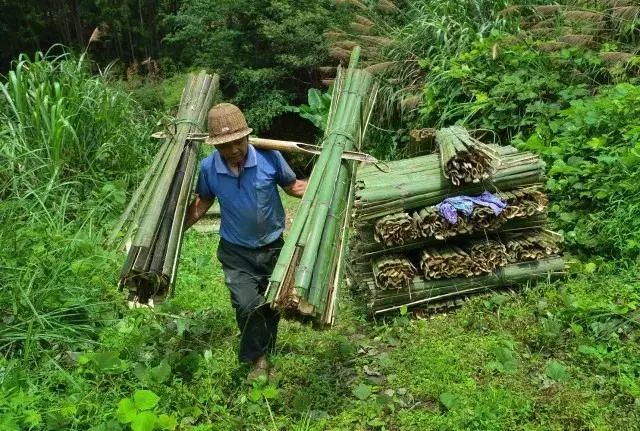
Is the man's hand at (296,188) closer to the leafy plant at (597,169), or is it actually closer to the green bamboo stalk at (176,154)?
the green bamboo stalk at (176,154)

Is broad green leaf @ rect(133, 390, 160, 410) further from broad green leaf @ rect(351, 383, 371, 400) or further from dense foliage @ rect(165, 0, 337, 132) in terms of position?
dense foliage @ rect(165, 0, 337, 132)

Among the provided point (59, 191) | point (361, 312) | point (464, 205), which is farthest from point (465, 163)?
point (59, 191)

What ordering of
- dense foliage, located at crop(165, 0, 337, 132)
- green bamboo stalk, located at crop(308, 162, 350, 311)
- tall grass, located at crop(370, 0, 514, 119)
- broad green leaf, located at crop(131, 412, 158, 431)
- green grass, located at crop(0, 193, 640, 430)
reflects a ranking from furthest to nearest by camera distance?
dense foliage, located at crop(165, 0, 337, 132) → tall grass, located at crop(370, 0, 514, 119) → green grass, located at crop(0, 193, 640, 430) → green bamboo stalk, located at crop(308, 162, 350, 311) → broad green leaf, located at crop(131, 412, 158, 431)

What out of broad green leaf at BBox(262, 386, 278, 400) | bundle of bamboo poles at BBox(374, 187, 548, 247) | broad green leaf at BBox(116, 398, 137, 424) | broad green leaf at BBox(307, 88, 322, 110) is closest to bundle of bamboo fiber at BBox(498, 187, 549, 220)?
bundle of bamboo poles at BBox(374, 187, 548, 247)

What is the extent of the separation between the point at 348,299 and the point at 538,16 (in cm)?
429

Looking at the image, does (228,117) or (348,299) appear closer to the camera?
(228,117)

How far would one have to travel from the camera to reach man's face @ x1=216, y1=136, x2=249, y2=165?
3033mm

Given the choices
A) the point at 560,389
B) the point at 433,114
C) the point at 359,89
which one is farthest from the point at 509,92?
the point at 560,389

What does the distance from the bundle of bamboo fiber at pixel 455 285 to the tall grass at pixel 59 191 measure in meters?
1.76

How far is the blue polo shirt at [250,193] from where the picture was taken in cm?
316

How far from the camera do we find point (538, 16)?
6.81 metres

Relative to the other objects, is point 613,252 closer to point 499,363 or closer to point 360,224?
point 499,363

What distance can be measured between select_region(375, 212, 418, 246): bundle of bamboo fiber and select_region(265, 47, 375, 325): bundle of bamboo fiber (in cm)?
60

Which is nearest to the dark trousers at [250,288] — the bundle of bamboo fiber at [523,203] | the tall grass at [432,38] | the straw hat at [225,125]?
the straw hat at [225,125]
